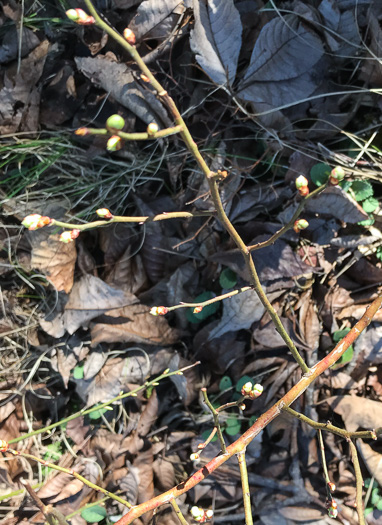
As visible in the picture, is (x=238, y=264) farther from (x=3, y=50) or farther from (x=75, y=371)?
(x=3, y=50)

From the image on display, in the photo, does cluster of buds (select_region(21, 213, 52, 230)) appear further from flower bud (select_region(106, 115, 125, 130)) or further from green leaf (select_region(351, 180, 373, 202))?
green leaf (select_region(351, 180, 373, 202))

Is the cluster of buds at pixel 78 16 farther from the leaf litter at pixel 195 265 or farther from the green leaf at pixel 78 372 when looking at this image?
the green leaf at pixel 78 372

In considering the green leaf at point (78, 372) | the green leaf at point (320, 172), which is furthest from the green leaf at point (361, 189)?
the green leaf at point (78, 372)

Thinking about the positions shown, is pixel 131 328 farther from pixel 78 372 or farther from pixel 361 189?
pixel 361 189

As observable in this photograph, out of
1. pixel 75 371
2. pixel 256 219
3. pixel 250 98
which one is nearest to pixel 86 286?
pixel 75 371

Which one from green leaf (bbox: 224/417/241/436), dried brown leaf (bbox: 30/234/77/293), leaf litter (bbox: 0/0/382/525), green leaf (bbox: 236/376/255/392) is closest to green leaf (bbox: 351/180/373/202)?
leaf litter (bbox: 0/0/382/525)

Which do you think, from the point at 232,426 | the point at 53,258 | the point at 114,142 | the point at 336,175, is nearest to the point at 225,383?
the point at 232,426

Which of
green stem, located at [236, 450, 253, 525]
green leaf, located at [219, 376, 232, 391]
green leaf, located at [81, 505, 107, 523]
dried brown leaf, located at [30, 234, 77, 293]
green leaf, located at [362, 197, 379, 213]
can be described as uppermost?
green leaf, located at [362, 197, 379, 213]
